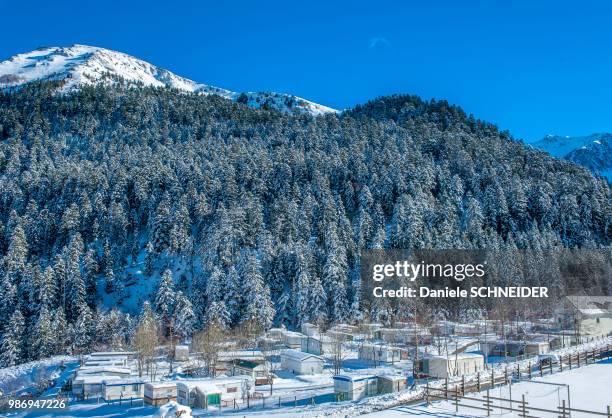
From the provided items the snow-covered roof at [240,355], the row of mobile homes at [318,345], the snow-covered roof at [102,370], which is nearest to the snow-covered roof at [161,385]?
the snow-covered roof at [102,370]

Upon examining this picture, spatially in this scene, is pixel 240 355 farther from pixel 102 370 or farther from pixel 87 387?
pixel 87 387

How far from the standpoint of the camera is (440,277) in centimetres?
6725

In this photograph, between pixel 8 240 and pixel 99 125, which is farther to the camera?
pixel 99 125

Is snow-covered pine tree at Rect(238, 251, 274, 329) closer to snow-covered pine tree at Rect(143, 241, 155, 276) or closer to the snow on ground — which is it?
snow-covered pine tree at Rect(143, 241, 155, 276)

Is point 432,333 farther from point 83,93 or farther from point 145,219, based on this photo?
point 83,93

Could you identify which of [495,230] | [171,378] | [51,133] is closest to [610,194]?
[495,230]

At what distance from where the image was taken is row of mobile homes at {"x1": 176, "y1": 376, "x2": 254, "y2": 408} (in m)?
31.6

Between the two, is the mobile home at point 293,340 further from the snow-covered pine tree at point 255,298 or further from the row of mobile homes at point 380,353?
the snow-covered pine tree at point 255,298

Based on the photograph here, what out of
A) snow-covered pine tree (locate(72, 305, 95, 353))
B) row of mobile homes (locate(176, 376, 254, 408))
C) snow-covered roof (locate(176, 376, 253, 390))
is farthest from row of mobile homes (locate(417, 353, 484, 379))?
snow-covered pine tree (locate(72, 305, 95, 353))

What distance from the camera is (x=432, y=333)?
5256 centimetres

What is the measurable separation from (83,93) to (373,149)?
8679cm

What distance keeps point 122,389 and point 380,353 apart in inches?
803

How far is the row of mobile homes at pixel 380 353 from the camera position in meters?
45.5

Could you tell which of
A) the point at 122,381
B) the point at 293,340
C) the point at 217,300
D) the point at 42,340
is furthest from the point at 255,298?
the point at 122,381
